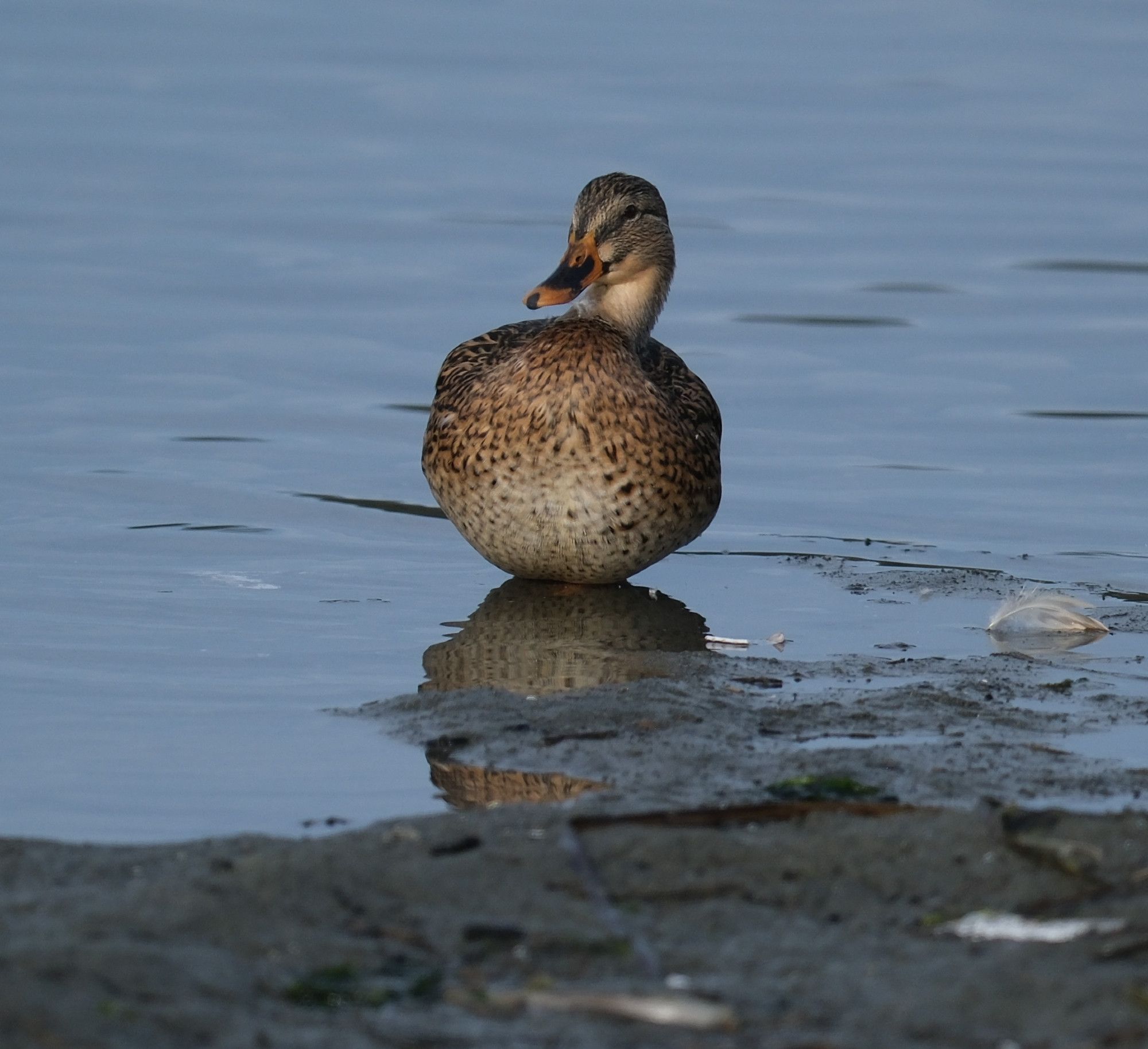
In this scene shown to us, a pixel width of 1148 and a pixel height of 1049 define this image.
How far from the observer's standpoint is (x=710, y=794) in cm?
527

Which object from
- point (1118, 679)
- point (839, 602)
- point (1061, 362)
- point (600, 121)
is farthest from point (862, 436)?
point (600, 121)

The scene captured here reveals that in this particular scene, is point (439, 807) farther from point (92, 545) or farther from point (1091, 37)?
point (1091, 37)

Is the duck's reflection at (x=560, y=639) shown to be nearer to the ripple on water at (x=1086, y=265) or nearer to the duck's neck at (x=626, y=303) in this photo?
the duck's neck at (x=626, y=303)

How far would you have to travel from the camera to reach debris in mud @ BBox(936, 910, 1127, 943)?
4.11 m

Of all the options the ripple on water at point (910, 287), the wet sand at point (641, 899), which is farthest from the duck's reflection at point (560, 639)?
the ripple on water at point (910, 287)

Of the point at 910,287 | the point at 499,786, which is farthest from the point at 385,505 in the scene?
the point at 910,287

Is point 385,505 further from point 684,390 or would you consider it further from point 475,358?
point 684,390

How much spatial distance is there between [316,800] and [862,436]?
17.5 ft

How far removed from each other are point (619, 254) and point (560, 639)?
1.75m

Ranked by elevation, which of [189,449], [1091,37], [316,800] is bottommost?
[316,800]

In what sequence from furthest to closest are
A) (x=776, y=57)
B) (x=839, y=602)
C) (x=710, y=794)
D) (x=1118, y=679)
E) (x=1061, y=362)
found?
(x=776, y=57) → (x=1061, y=362) → (x=839, y=602) → (x=1118, y=679) → (x=710, y=794)

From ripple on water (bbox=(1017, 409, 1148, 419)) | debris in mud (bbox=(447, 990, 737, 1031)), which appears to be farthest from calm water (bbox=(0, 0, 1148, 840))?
debris in mud (bbox=(447, 990, 737, 1031))

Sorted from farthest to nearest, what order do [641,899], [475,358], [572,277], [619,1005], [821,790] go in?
1. [475,358]
2. [572,277]
3. [821,790]
4. [641,899]
5. [619,1005]

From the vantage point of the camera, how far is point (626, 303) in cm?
843
